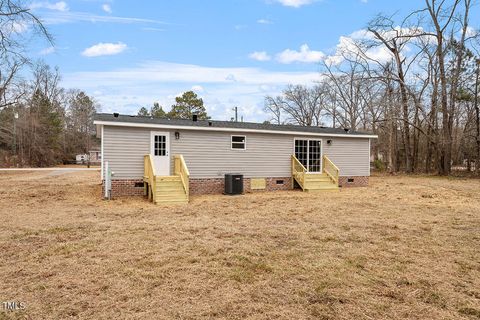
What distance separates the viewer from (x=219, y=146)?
12.9 m

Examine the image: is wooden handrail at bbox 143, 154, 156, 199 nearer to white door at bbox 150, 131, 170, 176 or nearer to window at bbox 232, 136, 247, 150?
white door at bbox 150, 131, 170, 176

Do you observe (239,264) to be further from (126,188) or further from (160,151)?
(160,151)

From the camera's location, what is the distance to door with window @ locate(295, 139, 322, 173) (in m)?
14.6

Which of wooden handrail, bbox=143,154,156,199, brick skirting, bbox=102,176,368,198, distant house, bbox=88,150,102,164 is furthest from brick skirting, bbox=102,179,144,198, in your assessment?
distant house, bbox=88,150,102,164

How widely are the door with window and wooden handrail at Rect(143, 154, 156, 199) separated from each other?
260 inches

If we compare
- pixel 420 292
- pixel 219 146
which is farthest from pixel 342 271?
pixel 219 146

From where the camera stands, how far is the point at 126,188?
11.4 meters

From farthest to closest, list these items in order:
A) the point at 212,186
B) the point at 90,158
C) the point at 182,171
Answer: the point at 90,158 → the point at 212,186 → the point at 182,171

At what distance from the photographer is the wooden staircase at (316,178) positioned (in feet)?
45.1

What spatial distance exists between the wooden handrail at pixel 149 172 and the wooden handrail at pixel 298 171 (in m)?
6.18

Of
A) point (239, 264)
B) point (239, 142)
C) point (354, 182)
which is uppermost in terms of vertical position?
point (239, 142)

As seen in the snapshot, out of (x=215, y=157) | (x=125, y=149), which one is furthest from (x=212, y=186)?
(x=125, y=149)

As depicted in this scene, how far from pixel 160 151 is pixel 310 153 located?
6.80 m

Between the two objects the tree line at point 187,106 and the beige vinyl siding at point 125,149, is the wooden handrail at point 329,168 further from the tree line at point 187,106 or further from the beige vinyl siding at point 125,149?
the tree line at point 187,106
